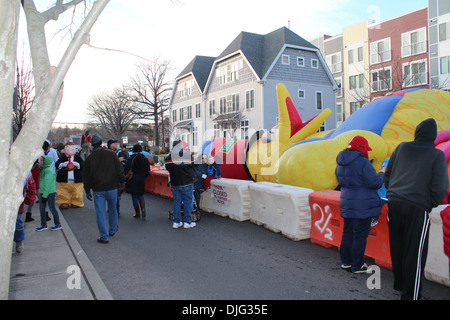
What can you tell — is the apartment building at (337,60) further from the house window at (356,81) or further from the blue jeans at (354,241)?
the blue jeans at (354,241)

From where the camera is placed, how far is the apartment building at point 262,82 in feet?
104

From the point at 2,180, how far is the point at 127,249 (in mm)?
3277

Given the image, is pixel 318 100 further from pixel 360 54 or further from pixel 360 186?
pixel 360 186

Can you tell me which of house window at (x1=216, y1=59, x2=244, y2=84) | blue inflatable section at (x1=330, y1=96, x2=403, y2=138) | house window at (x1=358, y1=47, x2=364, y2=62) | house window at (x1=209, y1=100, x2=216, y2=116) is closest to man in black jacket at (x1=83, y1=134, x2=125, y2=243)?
blue inflatable section at (x1=330, y1=96, x2=403, y2=138)

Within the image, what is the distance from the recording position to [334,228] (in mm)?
6156

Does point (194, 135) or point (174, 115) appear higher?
point (174, 115)

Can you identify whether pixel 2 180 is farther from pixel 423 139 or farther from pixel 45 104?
pixel 423 139

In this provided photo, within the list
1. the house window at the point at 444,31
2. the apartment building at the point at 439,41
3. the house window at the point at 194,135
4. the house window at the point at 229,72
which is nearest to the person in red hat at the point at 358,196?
the apartment building at the point at 439,41

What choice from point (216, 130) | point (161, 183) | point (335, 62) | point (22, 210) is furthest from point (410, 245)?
point (335, 62)

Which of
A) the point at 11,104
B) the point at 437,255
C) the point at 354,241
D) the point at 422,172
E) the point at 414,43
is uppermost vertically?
the point at 414,43

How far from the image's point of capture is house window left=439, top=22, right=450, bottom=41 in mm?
29330

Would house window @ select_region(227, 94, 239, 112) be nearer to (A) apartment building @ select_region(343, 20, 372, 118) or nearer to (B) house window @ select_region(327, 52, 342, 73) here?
(A) apartment building @ select_region(343, 20, 372, 118)

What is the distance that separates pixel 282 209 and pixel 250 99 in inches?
1035
